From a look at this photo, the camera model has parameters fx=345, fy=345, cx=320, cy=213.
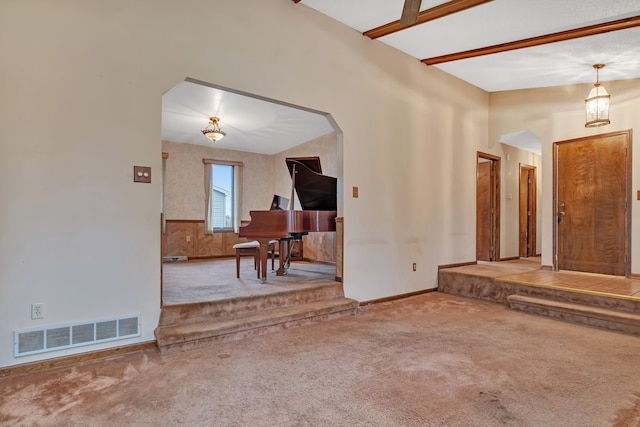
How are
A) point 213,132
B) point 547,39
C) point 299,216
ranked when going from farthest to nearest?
1. point 213,132
2. point 299,216
3. point 547,39

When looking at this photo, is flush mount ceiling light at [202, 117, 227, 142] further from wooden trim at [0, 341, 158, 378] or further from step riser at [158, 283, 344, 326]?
wooden trim at [0, 341, 158, 378]

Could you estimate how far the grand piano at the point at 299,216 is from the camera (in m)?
4.14

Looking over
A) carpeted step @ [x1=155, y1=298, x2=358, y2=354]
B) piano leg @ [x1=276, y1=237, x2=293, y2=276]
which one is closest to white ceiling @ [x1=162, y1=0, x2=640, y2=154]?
piano leg @ [x1=276, y1=237, x2=293, y2=276]

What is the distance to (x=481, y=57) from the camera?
15.3 feet

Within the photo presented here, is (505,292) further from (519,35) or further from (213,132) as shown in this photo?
(213,132)

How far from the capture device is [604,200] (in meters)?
4.89

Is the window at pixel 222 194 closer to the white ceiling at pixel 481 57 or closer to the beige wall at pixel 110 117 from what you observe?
the white ceiling at pixel 481 57

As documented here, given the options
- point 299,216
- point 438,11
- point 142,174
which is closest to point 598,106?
point 438,11

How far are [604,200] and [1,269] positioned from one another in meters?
6.71

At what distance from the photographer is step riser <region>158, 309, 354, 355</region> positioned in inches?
109

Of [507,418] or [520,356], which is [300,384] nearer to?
[507,418]

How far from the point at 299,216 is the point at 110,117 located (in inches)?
85.1

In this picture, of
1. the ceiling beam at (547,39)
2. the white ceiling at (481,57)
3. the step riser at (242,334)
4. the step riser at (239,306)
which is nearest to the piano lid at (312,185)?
the white ceiling at (481,57)

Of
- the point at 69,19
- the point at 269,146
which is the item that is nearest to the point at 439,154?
the point at 269,146
